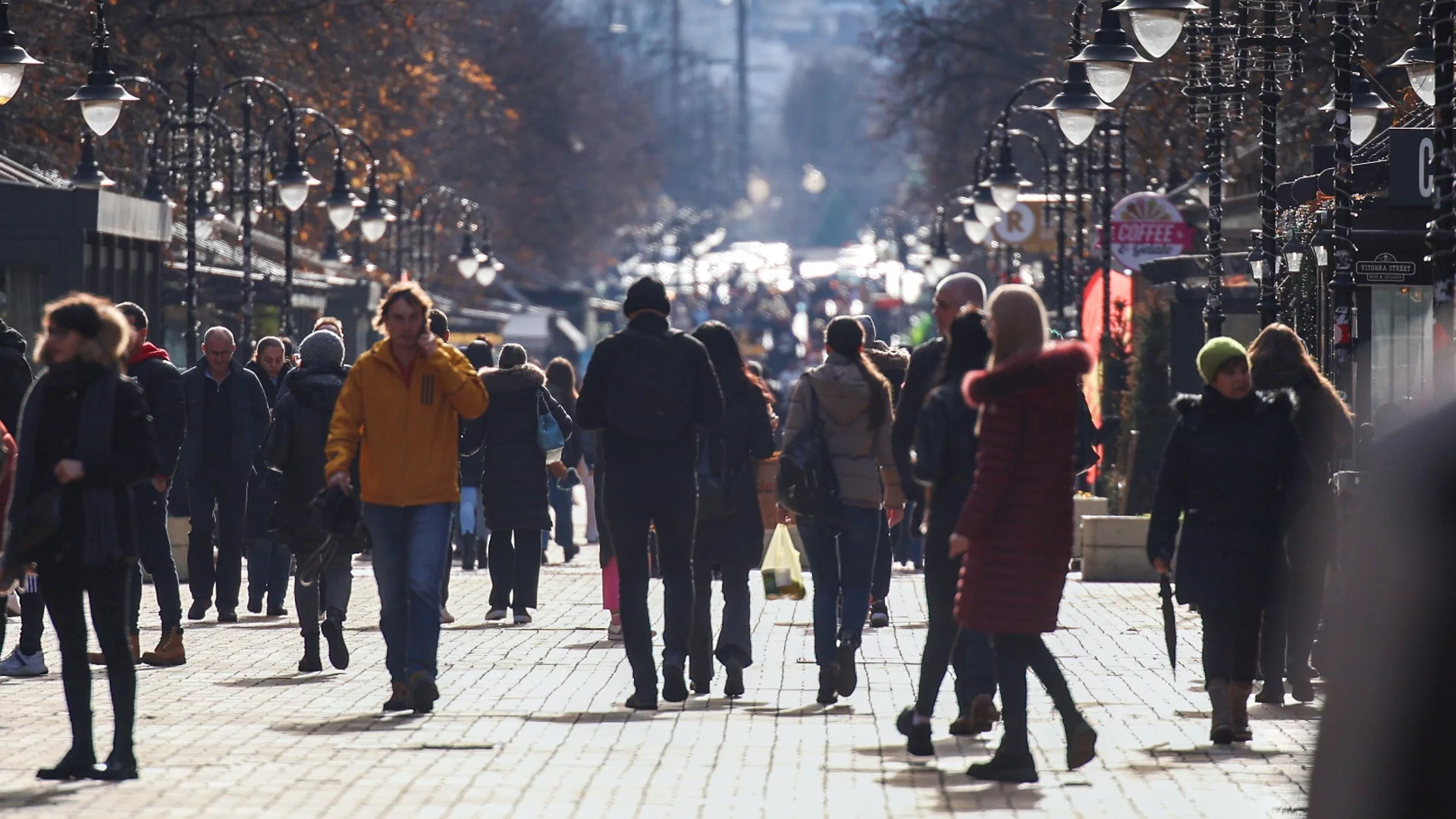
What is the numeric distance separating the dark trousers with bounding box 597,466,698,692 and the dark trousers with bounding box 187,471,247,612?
15.6ft

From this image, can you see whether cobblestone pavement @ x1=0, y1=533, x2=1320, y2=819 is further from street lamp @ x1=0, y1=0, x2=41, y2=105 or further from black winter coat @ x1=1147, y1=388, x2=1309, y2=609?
street lamp @ x1=0, y1=0, x2=41, y2=105

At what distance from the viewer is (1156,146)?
107ft

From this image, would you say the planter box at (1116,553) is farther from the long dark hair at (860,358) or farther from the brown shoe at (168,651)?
the brown shoe at (168,651)

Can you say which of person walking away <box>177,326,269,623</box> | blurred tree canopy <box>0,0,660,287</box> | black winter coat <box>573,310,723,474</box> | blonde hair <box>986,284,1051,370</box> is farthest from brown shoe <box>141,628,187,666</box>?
blurred tree canopy <box>0,0,660,287</box>

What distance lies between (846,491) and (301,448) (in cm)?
281

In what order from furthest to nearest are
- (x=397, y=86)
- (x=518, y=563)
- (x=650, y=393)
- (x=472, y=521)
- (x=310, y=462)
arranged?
1. (x=397, y=86)
2. (x=472, y=521)
3. (x=518, y=563)
4. (x=310, y=462)
5. (x=650, y=393)

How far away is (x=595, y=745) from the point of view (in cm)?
851

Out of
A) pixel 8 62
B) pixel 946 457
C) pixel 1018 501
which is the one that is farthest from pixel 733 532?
pixel 8 62

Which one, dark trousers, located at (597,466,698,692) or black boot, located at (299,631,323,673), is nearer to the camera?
dark trousers, located at (597,466,698,692)

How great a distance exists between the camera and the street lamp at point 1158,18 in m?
13.3

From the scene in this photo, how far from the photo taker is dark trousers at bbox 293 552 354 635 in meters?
11.2

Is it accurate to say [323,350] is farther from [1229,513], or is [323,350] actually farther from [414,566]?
[1229,513]

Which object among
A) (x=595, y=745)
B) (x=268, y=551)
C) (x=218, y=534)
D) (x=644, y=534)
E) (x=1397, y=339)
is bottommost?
(x=595, y=745)

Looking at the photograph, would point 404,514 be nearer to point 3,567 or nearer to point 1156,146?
point 3,567
